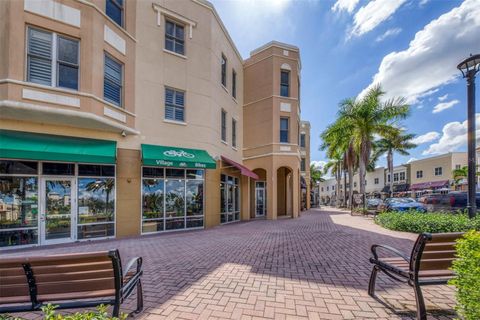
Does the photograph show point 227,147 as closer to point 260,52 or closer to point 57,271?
point 260,52

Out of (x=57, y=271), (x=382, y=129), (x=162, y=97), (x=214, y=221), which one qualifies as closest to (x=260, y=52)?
(x=162, y=97)

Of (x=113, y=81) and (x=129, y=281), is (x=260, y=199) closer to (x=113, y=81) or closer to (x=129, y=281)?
(x=113, y=81)

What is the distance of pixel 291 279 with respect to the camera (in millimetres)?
5207

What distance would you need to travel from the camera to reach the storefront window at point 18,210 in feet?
28.6

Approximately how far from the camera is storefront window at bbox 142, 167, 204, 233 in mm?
11656

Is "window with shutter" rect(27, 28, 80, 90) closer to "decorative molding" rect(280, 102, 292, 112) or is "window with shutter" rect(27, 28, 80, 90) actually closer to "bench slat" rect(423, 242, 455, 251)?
"bench slat" rect(423, 242, 455, 251)

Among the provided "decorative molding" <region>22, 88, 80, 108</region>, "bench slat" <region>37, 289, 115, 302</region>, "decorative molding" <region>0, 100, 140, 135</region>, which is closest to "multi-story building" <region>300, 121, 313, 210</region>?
"decorative molding" <region>0, 100, 140, 135</region>

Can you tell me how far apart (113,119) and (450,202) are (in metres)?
21.8

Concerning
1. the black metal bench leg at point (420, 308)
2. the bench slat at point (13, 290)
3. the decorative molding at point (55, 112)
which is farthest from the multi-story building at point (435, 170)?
the bench slat at point (13, 290)

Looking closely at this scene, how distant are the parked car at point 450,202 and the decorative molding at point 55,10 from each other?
75.4ft

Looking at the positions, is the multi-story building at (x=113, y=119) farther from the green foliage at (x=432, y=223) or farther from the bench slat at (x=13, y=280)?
the green foliage at (x=432, y=223)

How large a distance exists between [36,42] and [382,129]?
22.3 metres

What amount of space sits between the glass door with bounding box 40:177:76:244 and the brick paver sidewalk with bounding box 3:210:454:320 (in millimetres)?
940

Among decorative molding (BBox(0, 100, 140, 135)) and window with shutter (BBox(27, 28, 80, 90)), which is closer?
decorative molding (BBox(0, 100, 140, 135))
